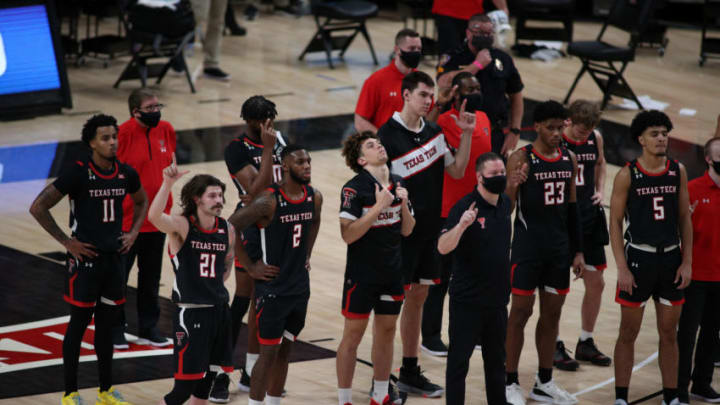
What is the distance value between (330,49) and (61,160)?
536 centimetres

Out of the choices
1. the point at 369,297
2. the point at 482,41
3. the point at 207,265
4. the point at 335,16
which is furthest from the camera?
the point at 335,16

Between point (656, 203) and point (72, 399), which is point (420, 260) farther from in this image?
point (72, 399)

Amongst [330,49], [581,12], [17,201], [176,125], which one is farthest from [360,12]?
[17,201]

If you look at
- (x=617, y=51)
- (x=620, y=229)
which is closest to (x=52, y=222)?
(x=620, y=229)

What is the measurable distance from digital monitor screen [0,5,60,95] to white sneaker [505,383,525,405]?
7.63 m

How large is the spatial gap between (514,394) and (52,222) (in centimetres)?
281

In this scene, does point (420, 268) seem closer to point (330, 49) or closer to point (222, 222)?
point (222, 222)

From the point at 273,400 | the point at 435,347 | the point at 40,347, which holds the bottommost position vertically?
the point at 40,347

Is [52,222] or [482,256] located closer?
[482,256]

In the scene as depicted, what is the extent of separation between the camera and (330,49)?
1545cm

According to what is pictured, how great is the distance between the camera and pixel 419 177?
6707mm

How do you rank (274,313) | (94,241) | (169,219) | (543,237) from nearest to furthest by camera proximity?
(169,219)
(274,313)
(94,241)
(543,237)

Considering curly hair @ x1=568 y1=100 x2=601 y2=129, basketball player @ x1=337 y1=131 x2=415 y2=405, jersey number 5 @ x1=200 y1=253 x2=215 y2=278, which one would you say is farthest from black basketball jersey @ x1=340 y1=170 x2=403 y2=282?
curly hair @ x1=568 y1=100 x2=601 y2=129

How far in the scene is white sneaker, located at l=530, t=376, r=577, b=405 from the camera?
6703 mm
